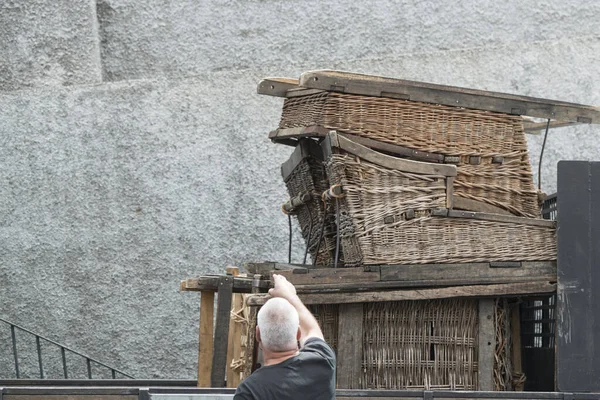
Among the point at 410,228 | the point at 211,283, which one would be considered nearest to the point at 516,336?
the point at 410,228

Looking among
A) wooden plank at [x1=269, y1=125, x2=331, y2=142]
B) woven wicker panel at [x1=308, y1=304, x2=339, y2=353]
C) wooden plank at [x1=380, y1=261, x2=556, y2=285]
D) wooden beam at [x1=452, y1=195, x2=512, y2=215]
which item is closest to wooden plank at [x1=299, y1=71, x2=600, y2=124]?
wooden plank at [x1=269, y1=125, x2=331, y2=142]

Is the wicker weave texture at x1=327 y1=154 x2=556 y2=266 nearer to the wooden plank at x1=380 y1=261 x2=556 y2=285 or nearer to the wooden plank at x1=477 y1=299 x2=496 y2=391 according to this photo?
the wooden plank at x1=380 y1=261 x2=556 y2=285

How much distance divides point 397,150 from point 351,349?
1034 millimetres

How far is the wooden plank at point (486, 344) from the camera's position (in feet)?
16.7

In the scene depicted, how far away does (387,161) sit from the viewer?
5098 millimetres

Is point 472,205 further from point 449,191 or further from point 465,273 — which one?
point 465,273

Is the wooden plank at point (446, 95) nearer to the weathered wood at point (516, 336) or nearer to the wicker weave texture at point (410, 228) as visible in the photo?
the wicker weave texture at point (410, 228)

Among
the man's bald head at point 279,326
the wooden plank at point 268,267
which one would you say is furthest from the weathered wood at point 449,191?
the man's bald head at point 279,326

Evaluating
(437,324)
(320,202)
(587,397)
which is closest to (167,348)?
(320,202)

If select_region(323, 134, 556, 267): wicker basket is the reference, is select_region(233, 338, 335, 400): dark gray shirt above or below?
below

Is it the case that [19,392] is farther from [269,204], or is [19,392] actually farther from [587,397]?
[269,204]

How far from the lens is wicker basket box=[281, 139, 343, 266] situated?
5.59m

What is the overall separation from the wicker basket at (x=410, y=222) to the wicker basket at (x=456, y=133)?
0.14 meters

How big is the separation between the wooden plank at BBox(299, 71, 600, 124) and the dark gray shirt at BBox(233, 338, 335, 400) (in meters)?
1.75
